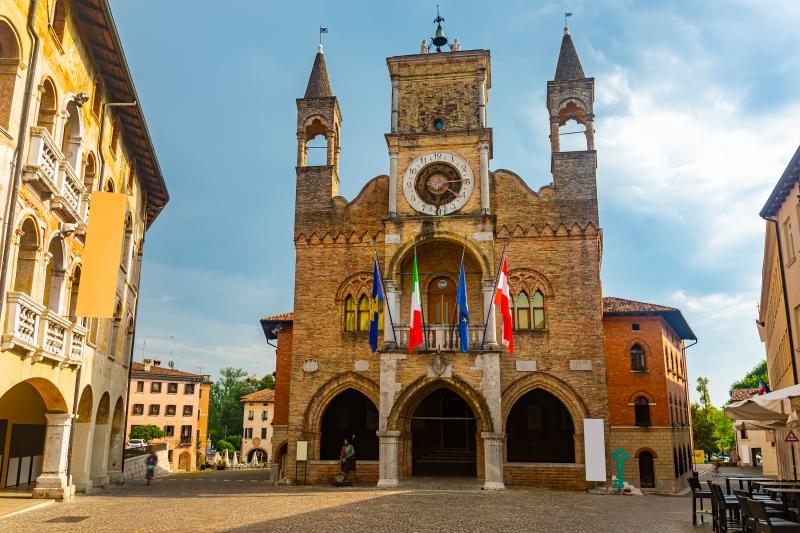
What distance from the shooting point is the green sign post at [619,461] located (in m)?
22.8

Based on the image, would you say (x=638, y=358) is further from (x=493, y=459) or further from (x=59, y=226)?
(x=59, y=226)

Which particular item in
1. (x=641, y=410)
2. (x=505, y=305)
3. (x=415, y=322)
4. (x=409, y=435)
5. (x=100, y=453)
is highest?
(x=505, y=305)

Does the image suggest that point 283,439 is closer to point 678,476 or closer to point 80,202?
point 80,202

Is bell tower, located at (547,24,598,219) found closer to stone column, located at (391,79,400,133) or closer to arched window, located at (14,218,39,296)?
stone column, located at (391,79,400,133)

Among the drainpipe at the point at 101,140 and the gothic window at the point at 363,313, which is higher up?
the drainpipe at the point at 101,140

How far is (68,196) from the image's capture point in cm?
1567

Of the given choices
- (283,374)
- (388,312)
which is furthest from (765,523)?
(283,374)

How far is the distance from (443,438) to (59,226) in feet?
58.3

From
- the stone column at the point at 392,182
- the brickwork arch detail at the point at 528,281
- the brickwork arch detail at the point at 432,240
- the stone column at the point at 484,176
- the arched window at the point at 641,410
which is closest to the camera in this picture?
the brickwork arch detail at the point at 432,240

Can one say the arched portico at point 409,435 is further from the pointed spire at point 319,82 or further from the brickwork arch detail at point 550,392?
the pointed spire at point 319,82

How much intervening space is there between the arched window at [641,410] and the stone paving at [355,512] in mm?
7358

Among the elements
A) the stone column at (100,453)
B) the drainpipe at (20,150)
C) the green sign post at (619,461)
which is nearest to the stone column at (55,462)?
the stone column at (100,453)

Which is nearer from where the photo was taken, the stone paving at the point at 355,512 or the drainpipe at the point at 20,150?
the drainpipe at the point at 20,150

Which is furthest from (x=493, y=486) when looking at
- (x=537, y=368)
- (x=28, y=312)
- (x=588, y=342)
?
(x=28, y=312)
